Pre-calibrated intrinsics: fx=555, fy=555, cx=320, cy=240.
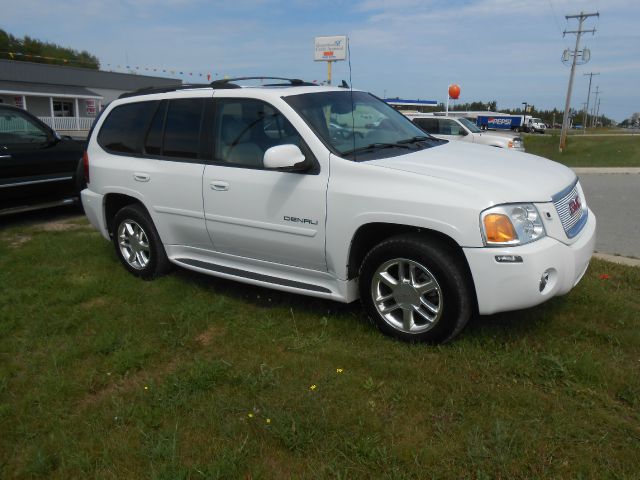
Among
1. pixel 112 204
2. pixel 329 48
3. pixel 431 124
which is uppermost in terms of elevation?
pixel 329 48

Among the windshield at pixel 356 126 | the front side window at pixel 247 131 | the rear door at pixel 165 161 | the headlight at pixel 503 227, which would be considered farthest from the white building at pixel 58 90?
the headlight at pixel 503 227

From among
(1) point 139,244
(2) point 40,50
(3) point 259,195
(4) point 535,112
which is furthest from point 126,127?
(4) point 535,112

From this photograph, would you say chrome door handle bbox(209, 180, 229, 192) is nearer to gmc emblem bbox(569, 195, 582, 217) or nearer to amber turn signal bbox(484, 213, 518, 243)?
amber turn signal bbox(484, 213, 518, 243)

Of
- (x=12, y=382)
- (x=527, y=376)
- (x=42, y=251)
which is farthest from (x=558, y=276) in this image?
(x=42, y=251)

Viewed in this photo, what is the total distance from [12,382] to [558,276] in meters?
3.46

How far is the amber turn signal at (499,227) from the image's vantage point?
10.6ft

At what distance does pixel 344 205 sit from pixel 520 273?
118cm

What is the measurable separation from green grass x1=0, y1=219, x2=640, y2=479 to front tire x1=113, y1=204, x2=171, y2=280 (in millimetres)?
466

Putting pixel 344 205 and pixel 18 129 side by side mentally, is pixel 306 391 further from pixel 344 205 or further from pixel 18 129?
pixel 18 129

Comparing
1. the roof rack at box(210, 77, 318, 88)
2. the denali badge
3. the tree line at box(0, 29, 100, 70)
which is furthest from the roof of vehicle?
the tree line at box(0, 29, 100, 70)

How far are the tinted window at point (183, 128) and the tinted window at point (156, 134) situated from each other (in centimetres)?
7

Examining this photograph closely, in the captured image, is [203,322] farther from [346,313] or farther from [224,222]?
[346,313]

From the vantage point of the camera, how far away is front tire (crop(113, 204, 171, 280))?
16.6ft

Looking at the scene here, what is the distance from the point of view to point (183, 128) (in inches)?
185
